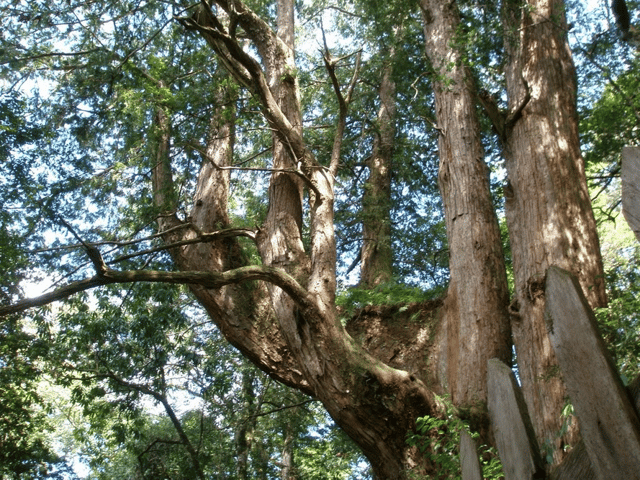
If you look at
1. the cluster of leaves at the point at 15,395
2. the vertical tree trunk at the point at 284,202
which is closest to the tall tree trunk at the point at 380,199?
the vertical tree trunk at the point at 284,202

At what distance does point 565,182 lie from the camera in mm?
5652

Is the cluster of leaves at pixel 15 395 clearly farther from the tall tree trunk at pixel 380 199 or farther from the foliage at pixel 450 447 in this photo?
the foliage at pixel 450 447

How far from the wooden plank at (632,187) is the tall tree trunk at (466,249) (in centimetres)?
412

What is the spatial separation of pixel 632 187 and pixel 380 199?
9872 mm

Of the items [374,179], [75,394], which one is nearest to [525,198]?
[374,179]

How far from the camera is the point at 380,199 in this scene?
1123 centimetres

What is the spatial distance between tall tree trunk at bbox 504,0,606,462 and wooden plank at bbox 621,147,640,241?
305cm

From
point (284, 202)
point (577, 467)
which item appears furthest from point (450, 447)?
point (284, 202)

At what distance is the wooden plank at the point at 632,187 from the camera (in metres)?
Answer: 1.37

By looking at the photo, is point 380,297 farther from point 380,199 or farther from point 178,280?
point 380,199

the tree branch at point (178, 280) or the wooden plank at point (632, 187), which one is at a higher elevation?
the tree branch at point (178, 280)

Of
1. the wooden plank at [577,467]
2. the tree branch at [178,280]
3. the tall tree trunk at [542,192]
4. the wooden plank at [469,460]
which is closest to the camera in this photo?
the wooden plank at [577,467]

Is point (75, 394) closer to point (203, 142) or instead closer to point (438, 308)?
point (203, 142)

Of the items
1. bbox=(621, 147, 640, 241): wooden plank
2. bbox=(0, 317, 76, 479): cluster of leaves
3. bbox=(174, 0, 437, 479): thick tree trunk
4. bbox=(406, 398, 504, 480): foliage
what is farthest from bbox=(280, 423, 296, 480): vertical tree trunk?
bbox=(621, 147, 640, 241): wooden plank
